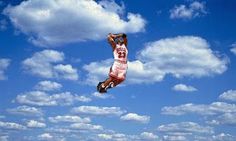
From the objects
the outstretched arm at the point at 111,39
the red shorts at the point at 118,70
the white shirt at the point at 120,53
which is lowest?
the red shorts at the point at 118,70

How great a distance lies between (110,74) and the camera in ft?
153

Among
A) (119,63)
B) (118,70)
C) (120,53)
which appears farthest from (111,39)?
(118,70)

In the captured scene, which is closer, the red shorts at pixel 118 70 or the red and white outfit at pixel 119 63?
the red and white outfit at pixel 119 63

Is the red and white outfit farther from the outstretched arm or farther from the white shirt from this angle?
the outstretched arm

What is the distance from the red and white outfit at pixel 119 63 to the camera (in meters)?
46.2

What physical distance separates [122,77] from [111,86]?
0.96 metres

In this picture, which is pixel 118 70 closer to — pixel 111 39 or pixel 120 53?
pixel 120 53

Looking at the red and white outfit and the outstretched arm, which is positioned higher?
the outstretched arm

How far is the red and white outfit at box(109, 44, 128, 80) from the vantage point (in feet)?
152

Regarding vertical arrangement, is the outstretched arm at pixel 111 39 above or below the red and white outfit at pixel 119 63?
above

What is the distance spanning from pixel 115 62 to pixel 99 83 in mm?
1839

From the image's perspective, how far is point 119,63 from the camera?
46531mm

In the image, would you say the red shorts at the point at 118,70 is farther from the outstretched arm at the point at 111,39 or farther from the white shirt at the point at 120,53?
the outstretched arm at the point at 111,39

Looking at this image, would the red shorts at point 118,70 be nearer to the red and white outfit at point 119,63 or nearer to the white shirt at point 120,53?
the red and white outfit at point 119,63
